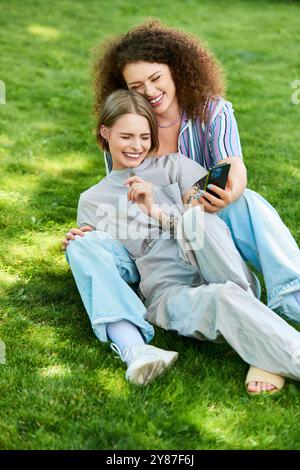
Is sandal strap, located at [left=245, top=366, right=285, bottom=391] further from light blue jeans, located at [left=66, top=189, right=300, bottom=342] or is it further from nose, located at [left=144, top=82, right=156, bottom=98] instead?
nose, located at [left=144, top=82, right=156, bottom=98]

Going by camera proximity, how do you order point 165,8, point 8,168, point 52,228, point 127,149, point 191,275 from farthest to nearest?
point 165,8 → point 8,168 → point 52,228 → point 127,149 → point 191,275

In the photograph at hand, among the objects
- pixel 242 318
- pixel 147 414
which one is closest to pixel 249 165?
pixel 242 318

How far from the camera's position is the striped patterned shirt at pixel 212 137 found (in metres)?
3.63

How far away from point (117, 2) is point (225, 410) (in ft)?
31.3

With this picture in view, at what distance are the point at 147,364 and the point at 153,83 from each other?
1.58 metres

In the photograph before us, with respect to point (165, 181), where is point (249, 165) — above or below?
below

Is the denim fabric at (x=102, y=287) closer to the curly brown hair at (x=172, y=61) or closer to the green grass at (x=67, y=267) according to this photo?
the green grass at (x=67, y=267)

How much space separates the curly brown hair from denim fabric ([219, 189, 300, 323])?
25.2 inches

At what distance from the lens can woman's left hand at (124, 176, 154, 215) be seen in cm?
336

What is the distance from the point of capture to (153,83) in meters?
3.72

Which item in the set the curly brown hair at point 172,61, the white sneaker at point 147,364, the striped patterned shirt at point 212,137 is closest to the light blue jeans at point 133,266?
the white sneaker at point 147,364

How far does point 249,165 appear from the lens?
18.0ft

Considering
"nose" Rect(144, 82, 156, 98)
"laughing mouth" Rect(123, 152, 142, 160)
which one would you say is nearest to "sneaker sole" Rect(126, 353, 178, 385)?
"laughing mouth" Rect(123, 152, 142, 160)

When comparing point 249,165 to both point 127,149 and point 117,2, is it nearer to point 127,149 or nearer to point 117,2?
point 127,149
